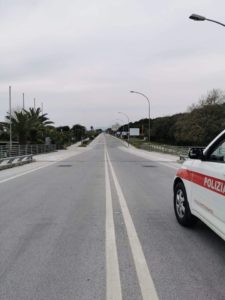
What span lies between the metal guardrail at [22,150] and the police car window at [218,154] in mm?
23749

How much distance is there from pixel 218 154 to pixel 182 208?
1570 millimetres

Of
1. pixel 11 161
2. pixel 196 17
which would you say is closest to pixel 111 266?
pixel 196 17

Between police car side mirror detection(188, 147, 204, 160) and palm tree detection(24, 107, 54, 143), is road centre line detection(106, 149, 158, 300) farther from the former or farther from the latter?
palm tree detection(24, 107, 54, 143)

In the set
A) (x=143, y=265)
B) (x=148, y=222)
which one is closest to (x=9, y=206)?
(x=148, y=222)

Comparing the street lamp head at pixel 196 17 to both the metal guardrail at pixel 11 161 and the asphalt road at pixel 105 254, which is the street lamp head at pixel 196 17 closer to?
the asphalt road at pixel 105 254

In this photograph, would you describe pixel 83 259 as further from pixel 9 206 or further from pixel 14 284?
pixel 9 206

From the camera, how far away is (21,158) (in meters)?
27.7

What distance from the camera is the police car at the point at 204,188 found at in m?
4.96

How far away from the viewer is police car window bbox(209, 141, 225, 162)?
535 cm

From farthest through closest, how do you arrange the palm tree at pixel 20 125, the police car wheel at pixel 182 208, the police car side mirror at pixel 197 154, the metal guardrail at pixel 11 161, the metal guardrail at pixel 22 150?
the palm tree at pixel 20 125 → the metal guardrail at pixel 22 150 → the metal guardrail at pixel 11 161 → the police car wheel at pixel 182 208 → the police car side mirror at pixel 197 154

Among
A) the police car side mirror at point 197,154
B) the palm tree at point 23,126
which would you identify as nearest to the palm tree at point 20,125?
the palm tree at point 23,126

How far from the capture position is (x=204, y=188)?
5.57 m

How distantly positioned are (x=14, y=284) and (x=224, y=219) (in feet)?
7.85

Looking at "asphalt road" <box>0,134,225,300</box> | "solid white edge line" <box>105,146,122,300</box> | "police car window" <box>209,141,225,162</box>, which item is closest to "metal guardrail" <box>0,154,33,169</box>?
"asphalt road" <box>0,134,225,300</box>
